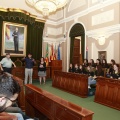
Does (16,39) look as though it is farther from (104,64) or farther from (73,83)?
(104,64)

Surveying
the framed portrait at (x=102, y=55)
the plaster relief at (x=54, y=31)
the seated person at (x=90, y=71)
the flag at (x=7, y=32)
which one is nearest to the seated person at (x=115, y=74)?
the seated person at (x=90, y=71)

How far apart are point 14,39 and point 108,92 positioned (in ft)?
23.5

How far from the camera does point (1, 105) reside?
Result: 1.13m

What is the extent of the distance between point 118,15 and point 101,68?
8.75 feet

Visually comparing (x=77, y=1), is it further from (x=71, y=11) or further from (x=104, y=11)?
(x=104, y=11)

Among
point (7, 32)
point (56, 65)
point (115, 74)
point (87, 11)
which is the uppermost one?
point (87, 11)

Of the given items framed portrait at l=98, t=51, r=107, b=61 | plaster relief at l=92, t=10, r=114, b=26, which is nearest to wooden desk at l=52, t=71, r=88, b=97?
framed portrait at l=98, t=51, r=107, b=61

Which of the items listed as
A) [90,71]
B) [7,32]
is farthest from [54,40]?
[90,71]

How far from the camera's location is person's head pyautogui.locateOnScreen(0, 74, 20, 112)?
1.10m

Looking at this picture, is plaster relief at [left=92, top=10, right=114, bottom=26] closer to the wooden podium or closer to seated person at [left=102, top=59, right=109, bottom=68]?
seated person at [left=102, top=59, right=109, bottom=68]

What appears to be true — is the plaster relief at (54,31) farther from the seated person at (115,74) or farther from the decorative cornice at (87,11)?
the seated person at (115,74)

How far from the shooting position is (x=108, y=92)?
4.95 meters

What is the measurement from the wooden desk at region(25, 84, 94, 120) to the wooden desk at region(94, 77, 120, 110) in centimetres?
250

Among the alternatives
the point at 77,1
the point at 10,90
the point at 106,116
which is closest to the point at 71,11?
the point at 77,1
